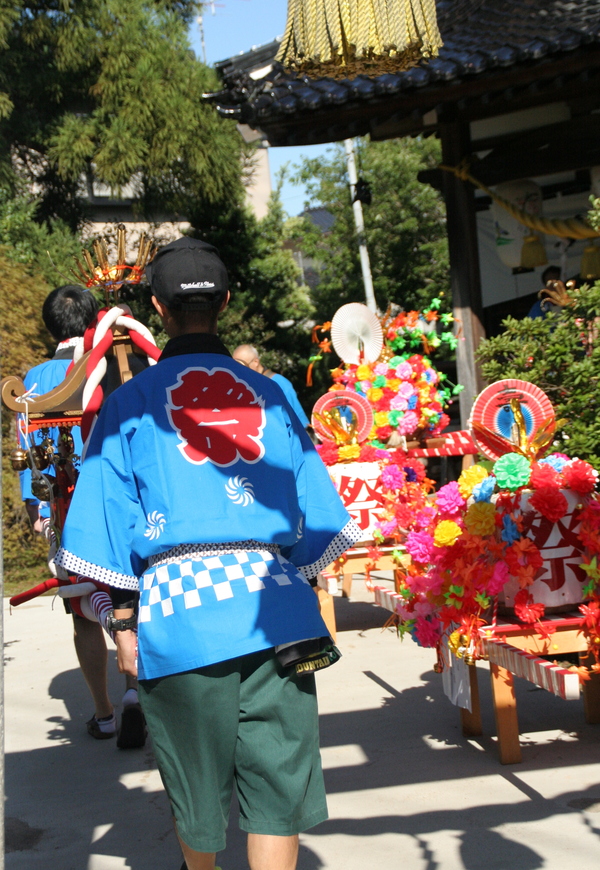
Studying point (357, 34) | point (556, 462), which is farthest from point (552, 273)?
point (357, 34)

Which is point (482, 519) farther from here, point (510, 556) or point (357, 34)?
point (357, 34)

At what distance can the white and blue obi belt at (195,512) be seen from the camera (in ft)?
6.16

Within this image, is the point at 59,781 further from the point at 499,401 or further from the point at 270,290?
the point at 270,290

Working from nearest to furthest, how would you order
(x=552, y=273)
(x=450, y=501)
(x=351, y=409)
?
1. (x=450, y=501)
2. (x=351, y=409)
3. (x=552, y=273)

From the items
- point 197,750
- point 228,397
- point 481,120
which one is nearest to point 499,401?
point 228,397

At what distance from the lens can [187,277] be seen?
6.73 ft

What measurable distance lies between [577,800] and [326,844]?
2.76 ft

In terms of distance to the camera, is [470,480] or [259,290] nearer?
[470,480]

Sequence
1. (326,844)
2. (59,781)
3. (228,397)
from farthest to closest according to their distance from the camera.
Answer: (59,781), (326,844), (228,397)

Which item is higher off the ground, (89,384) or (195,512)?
(89,384)

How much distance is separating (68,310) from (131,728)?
5.97 feet

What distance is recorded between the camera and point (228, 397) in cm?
204

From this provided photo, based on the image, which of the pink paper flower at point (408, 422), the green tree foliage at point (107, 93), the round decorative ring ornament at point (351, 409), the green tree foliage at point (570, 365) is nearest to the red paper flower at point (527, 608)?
the green tree foliage at point (570, 365)

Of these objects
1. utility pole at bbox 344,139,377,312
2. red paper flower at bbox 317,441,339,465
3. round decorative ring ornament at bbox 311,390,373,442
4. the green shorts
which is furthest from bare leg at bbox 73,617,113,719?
utility pole at bbox 344,139,377,312
